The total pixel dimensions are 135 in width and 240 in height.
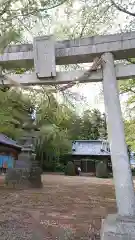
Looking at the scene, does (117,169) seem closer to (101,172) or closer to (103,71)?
(103,71)

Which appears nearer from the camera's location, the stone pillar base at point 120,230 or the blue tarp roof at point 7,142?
the stone pillar base at point 120,230

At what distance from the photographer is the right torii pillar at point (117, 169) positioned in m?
3.06

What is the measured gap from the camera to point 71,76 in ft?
13.0

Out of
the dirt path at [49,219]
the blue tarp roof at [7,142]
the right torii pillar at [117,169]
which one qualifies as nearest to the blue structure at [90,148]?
the blue tarp roof at [7,142]

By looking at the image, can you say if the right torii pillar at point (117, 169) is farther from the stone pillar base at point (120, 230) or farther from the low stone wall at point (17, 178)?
the low stone wall at point (17, 178)

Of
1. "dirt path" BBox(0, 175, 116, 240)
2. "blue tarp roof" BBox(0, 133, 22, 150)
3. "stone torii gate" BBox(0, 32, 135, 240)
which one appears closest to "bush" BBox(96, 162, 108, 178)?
"blue tarp roof" BBox(0, 133, 22, 150)

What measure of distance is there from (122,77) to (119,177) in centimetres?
149

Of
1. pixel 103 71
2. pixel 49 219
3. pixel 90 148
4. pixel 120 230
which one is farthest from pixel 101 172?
pixel 120 230

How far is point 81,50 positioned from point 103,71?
478mm

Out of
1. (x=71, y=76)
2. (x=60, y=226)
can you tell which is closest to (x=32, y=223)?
(x=60, y=226)

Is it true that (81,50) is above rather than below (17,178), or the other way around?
above

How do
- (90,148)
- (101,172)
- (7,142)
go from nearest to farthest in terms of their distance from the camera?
(7,142) < (101,172) < (90,148)

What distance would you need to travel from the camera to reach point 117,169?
3387 millimetres

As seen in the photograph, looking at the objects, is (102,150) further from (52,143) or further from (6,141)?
(6,141)
